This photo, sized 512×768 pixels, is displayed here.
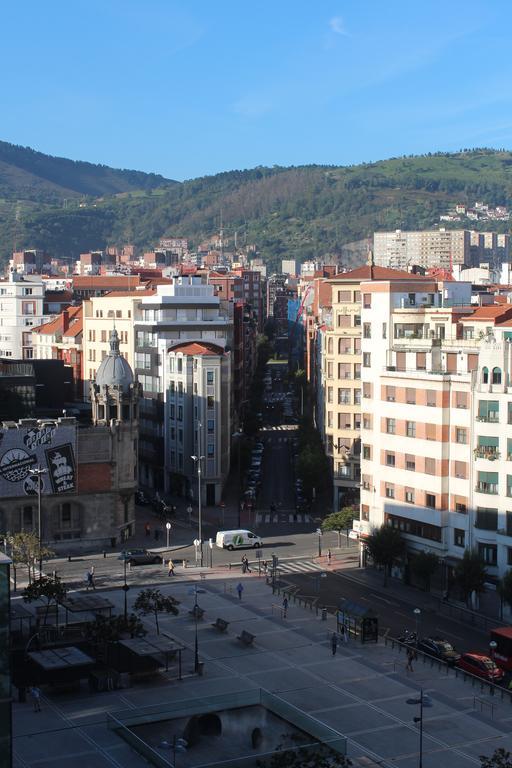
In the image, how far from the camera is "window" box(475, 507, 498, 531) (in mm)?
70000

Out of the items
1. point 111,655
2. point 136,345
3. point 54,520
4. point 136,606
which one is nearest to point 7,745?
point 111,655

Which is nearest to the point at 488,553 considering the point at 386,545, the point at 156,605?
the point at 386,545

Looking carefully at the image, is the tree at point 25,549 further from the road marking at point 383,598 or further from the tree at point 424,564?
the tree at point 424,564

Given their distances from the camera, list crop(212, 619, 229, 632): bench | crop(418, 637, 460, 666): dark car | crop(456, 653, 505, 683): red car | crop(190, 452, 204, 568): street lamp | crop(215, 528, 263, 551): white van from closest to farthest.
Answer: crop(456, 653, 505, 683): red car, crop(418, 637, 460, 666): dark car, crop(212, 619, 229, 632): bench, crop(190, 452, 204, 568): street lamp, crop(215, 528, 263, 551): white van

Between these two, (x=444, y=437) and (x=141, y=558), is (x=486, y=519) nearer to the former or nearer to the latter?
(x=444, y=437)

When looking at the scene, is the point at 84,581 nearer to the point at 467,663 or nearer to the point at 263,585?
the point at 263,585

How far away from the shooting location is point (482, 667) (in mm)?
56062

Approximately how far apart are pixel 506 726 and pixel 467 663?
6.90m

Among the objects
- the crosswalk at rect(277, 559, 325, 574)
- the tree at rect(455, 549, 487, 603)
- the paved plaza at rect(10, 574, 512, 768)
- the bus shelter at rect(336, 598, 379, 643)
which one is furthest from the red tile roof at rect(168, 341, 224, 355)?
the bus shelter at rect(336, 598, 379, 643)

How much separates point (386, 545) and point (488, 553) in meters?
6.47

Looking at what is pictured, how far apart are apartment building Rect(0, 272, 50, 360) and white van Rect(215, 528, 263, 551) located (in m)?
81.6

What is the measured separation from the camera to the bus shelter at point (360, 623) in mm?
61656

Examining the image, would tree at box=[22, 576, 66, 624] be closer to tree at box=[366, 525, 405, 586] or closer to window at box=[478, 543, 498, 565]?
tree at box=[366, 525, 405, 586]

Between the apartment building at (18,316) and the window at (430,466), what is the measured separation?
95836 millimetres
